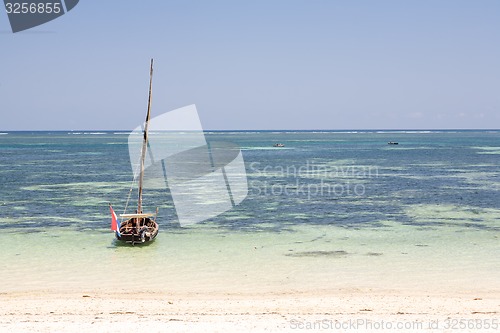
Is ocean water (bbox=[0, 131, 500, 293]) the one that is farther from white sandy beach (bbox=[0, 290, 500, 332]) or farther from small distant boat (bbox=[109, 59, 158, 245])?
white sandy beach (bbox=[0, 290, 500, 332])

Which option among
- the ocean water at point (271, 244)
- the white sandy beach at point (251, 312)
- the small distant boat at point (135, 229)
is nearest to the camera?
the white sandy beach at point (251, 312)

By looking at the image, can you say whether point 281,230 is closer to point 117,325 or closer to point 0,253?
point 0,253

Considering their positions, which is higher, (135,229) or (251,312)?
(251,312)

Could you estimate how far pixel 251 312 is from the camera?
629 inches

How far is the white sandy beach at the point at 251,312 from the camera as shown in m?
13.7

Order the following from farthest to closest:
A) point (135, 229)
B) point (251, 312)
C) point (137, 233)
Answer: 1. point (135, 229)
2. point (137, 233)
3. point (251, 312)

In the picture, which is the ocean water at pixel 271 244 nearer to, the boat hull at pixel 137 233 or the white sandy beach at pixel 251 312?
the boat hull at pixel 137 233

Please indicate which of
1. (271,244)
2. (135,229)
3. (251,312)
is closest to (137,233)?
(135,229)

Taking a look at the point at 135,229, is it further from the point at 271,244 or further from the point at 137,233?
the point at 271,244

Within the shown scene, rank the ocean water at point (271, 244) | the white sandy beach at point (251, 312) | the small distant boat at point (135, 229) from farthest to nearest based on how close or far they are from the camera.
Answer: the small distant boat at point (135, 229), the ocean water at point (271, 244), the white sandy beach at point (251, 312)

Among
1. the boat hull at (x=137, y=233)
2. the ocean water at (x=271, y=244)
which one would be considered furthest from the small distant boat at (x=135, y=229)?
the ocean water at (x=271, y=244)

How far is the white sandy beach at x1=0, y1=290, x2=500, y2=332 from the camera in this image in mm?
13711

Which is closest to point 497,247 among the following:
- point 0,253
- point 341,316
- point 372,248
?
point 372,248

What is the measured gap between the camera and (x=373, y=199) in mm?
44094
